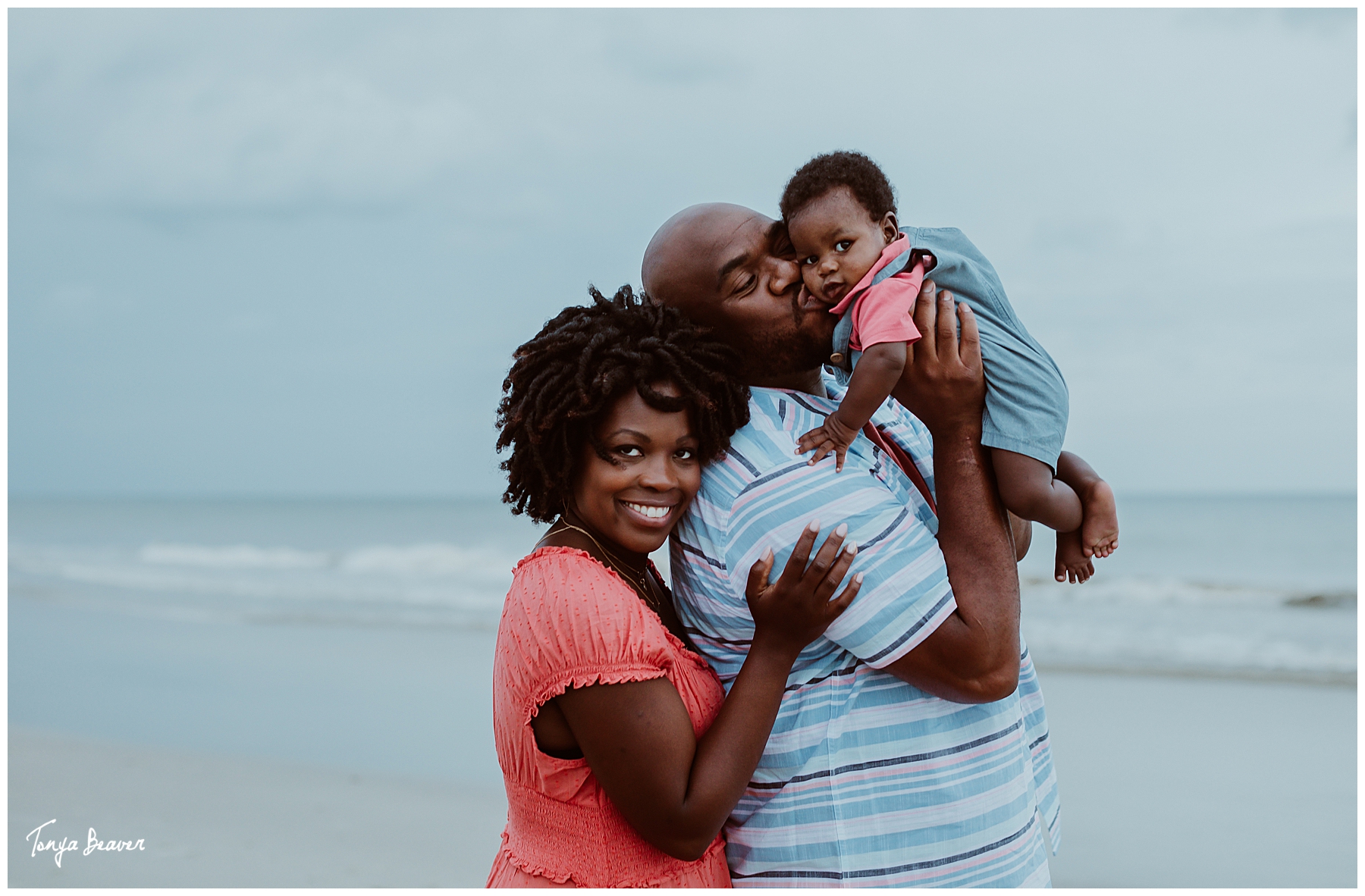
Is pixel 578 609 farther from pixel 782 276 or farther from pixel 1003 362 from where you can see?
pixel 1003 362

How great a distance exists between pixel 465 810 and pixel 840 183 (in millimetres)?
4949

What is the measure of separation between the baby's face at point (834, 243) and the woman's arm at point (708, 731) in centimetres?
62

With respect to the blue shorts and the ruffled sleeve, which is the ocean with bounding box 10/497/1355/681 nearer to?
the blue shorts

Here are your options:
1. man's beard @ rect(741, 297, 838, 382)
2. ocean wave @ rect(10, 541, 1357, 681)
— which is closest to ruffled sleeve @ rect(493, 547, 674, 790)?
man's beard @ rect(741, 297, 838, 382)

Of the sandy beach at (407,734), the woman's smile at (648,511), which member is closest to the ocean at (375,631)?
the sandy beach at (407,734)

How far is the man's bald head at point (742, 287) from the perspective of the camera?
6.97 feet

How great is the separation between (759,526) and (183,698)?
26.4 ft

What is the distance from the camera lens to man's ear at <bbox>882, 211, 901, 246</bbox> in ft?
7.73

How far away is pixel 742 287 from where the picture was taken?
2156mm

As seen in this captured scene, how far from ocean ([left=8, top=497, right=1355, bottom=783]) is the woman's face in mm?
5261

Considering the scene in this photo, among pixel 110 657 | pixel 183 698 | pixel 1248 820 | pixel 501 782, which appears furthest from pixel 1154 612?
pixel 110 657

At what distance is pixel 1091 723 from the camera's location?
7359 millimetres

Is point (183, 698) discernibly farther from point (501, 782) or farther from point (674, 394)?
point (674, 394)

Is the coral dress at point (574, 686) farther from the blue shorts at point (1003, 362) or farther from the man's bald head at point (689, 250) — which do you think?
the blue shorts at point (1003, 362)
